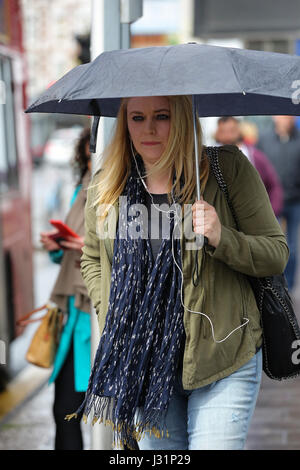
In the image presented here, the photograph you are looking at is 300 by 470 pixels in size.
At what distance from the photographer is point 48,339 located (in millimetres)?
3668

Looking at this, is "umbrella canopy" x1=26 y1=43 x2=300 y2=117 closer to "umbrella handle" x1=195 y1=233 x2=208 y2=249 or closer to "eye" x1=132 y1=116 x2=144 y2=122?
"eye" x1=132 y1=116 x2=144 y2=122

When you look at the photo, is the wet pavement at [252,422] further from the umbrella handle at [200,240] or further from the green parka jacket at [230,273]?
the umbrella handle at [200,240]

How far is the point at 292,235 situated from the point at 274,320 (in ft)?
18.5

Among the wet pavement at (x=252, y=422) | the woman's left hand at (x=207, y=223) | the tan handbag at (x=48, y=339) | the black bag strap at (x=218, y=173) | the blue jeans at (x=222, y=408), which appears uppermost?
the black bag strap at (x=218, y=173)

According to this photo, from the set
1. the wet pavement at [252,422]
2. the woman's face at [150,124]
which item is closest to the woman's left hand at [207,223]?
the woman's face at [150,124]

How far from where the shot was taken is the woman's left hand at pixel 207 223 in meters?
2.32

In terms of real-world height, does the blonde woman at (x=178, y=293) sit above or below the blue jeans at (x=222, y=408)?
above

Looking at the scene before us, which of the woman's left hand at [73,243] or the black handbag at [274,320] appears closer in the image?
the black handbag at [274,320]

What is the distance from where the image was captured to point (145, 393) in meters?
2.52

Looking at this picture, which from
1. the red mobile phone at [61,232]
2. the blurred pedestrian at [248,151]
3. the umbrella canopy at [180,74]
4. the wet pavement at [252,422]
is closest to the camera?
the umbrella canopy at [180,74]

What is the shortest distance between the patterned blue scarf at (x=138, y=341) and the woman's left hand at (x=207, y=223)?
13 centimetres
